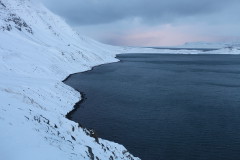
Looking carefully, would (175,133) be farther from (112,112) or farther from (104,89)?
(104,89)

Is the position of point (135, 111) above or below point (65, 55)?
below

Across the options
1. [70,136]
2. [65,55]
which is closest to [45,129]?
[70,136]

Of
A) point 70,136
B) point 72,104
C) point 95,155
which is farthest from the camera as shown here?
point 72,104

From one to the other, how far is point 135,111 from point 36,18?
415 feet

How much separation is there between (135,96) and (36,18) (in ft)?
377

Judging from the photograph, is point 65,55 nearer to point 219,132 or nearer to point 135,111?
point 135,111

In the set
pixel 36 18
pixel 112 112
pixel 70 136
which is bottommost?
pixel 112 112

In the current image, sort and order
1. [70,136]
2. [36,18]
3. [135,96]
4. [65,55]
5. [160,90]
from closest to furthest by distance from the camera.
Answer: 1. [70,136]
2. [135,96]
3. [160,90]
4. [65,55]
5. [36,18]

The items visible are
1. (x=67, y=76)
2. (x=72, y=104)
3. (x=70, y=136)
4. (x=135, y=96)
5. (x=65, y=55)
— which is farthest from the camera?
(x=65, y=55)

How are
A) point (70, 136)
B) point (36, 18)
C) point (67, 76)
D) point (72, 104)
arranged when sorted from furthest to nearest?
point (36, 18) → point (67, 76) → point (72, 104) → point (70, 136)

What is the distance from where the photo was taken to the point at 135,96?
199 ft

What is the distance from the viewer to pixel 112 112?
153 feet

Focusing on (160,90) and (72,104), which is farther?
(160,90)

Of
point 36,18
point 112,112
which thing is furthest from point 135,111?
A: point 36,18
